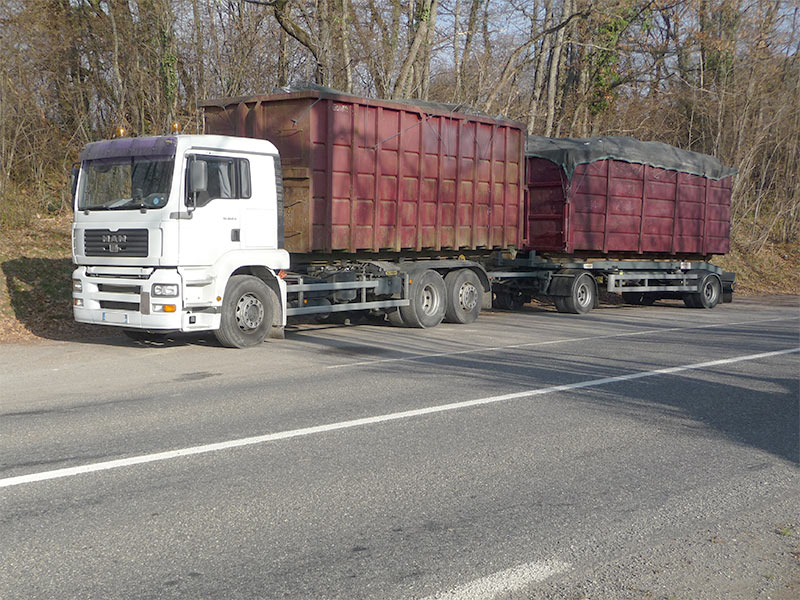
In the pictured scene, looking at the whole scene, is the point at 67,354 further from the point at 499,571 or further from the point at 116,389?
the point at 499,571

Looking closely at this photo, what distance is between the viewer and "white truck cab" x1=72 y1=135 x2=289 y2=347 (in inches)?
436

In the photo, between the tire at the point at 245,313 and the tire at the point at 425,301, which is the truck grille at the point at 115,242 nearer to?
the tire at the point at 245,313

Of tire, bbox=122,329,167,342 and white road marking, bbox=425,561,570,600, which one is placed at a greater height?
tire, bbox=122,329,167,342

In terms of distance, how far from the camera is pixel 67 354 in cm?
1155

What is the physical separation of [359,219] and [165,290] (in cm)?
397

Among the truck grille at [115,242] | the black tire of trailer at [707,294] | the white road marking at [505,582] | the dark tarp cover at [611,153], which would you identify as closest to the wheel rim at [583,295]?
the dark tarp cover at [611,153]

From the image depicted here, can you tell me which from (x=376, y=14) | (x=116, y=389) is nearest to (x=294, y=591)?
(x=116, y=389)

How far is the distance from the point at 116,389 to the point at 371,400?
2.72m

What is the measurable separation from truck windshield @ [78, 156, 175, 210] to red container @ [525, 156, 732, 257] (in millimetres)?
8768

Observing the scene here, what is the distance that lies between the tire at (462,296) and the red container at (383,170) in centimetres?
55

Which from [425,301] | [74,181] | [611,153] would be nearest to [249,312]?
[74,181]

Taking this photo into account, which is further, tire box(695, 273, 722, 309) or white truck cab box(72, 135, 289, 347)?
tire box(695, 273, 722, 309)

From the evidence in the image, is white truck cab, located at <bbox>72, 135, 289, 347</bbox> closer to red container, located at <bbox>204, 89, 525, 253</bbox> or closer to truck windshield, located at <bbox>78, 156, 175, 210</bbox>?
truck windshield, located at <bbox>78, 156, 175, 210</bbox>

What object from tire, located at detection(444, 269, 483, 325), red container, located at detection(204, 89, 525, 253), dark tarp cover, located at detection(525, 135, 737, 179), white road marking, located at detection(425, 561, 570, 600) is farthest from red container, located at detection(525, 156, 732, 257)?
white road marking, located at detection(425, 561, 570, 600)
